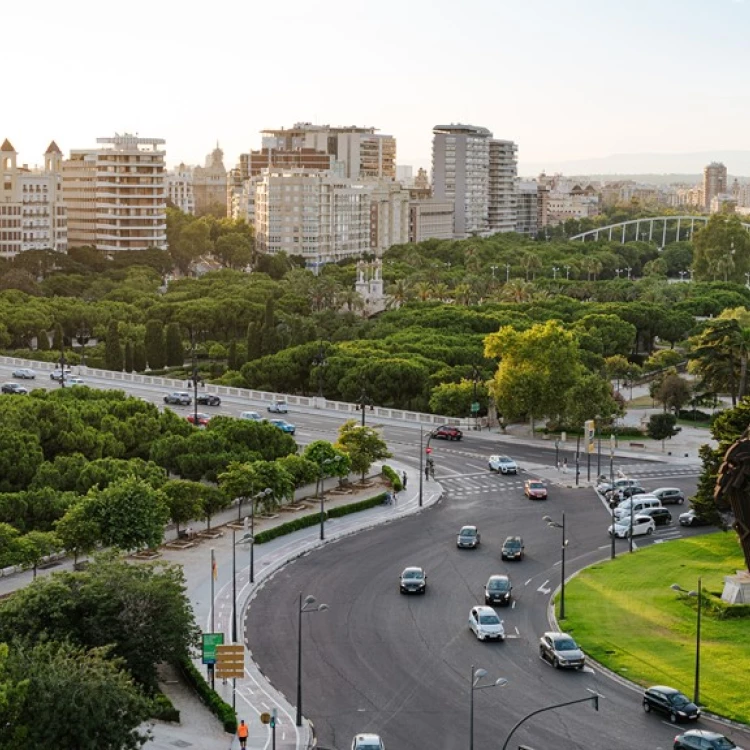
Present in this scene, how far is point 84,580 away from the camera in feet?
172

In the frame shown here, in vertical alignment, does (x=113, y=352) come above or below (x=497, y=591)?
above

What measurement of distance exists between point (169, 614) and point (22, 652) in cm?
771

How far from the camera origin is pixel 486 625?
5681 cm

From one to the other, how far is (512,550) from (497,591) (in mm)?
→ 7542

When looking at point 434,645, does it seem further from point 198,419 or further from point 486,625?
point 198,419

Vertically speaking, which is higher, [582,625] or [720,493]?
[720,493]

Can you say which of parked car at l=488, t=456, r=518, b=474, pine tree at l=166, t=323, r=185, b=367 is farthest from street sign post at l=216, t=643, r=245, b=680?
pine tree at l=166, t=323, r=185, b=367

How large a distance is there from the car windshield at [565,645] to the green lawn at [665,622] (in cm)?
124

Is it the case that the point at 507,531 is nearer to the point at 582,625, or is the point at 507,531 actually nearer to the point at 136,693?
the point at 582,625

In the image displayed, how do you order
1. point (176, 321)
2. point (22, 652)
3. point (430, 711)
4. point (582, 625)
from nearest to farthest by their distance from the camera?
point (22, 652), point (430, 711), point (582, 625), point (176, 321)

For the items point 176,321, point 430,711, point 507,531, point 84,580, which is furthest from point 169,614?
point 176,321

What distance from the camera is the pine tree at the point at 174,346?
131 metres

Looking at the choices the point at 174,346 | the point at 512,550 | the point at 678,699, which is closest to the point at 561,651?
the point at 678,699

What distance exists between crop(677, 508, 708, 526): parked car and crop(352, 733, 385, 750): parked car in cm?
3422
